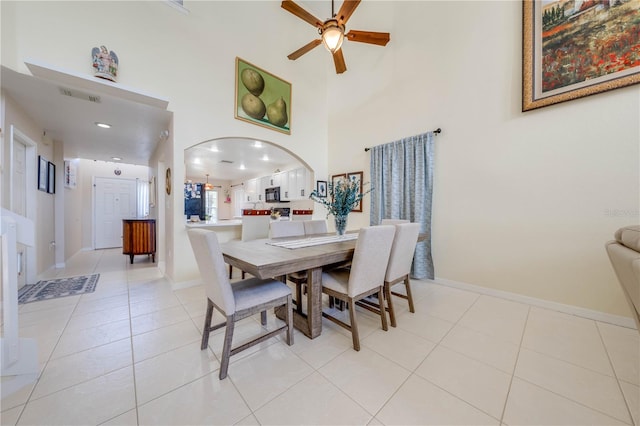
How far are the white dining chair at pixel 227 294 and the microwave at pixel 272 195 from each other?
4.72 metres

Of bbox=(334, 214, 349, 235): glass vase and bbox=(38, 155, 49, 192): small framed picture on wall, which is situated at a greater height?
bbox=(38, 155, 49, 192): small framed picture on wall

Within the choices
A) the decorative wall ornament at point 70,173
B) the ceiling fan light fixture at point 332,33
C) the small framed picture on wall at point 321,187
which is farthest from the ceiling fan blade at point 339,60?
the decorative wall ornament at point 70,173

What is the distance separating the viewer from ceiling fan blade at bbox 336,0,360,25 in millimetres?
2172

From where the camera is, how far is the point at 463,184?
270 centimetres

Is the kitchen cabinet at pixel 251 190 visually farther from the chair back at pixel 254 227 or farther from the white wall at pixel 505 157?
the white wall at pixel 505 157

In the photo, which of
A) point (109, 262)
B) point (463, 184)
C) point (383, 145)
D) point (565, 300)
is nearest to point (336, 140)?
point (383, 145)

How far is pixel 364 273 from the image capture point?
5.37ft

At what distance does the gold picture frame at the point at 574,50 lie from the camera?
1.84 meters

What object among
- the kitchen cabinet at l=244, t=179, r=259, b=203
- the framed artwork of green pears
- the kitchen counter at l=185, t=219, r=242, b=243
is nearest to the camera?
the framed artwork of green pears

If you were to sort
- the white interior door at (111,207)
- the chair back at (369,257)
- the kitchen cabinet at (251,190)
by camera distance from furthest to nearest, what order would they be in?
the kitchen cabinet at (251,190) → the white interior door at (111,207) → the chair back at (369,257)

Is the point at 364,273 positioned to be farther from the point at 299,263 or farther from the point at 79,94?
the point at 79,94

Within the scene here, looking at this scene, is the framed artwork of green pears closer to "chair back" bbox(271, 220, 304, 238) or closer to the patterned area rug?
"chair back" bbox(271, 220, 304, 238)

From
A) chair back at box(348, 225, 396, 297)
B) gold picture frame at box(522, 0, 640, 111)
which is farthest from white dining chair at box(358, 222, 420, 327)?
gold picture frame at box(522, 0, 640, 111)

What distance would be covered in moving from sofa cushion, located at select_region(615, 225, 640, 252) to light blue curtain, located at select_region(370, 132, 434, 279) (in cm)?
174
